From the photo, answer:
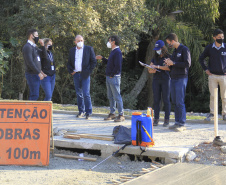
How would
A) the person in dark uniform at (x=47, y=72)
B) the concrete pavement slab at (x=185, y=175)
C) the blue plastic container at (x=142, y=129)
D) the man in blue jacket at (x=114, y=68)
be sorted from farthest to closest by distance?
1. the person in dark uniform at (x=47, y=72)
2. the man in blue jacket at (x=114, y=68)
3. the blue plastic container at (x=142, y=129)
4. the concrete pavement slab at (x=185, y=175)

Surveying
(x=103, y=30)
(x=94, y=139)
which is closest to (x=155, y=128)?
(x=94, y=139)

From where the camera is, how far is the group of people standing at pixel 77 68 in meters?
8.20

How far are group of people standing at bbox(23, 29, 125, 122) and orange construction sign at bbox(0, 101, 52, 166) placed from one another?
2268 mm

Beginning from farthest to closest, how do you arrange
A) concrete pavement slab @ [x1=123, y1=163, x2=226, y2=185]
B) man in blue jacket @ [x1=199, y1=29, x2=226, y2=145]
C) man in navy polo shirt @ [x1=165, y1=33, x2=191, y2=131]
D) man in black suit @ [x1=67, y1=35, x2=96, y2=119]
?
man in black suit @ [x1=67, y1=35, x2=96, y2=119] → man in blue jacket @ [x1=199, y1=29, x2=226, y2=145] → man in navy polo shirt @ [x1=165, y1=33, x2=191, y2=131] → concrete pavement slab @ [x1=123, y1=163, x2=226, y2=185]

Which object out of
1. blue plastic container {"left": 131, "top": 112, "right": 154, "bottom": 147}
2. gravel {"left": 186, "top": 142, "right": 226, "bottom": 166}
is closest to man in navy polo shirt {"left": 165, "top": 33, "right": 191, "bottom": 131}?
gravel {"left": 186, "top": 142, "right": 226, "bottom": 166}

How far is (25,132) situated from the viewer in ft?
19.3

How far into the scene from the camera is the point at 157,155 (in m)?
5.77

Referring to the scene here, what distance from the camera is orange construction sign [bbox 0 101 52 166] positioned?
576cm

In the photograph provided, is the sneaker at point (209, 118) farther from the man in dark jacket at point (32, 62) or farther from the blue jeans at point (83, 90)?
the man in dark jacket at point (32, 62)

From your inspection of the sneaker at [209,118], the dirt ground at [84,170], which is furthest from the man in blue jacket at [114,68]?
the dirt ground at [84,170]

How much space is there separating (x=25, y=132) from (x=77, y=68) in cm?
362

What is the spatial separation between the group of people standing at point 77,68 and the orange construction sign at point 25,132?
7.44 feet

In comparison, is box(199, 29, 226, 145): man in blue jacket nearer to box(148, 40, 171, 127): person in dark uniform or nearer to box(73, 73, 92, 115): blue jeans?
box(148, 40, 171, 127): person in dark uniform

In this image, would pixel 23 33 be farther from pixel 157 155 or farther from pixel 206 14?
pixel 157 155
